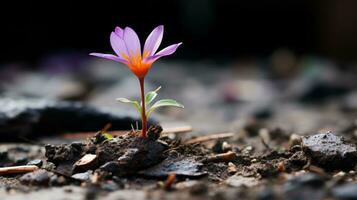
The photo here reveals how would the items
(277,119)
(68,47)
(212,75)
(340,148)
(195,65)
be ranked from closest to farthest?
(340,148)
(277,119)
(212,75)
(195,65)
(68,47)

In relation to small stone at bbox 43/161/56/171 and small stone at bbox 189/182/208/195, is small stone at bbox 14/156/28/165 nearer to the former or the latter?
small stone at bbox 43/161/56/171

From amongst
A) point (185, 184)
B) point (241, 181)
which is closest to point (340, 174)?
point (241, 181)

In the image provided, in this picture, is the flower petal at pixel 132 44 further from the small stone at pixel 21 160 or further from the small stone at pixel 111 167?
the small stone at pixel 21 160

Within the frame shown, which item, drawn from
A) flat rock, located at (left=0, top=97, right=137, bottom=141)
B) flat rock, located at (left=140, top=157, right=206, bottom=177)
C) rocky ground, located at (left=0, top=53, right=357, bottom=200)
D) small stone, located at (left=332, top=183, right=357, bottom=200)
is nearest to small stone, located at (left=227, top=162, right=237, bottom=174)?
rocky ground, located at (left=0, top=53, right=357, bottom=200)

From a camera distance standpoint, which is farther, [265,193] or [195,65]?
[195,65]

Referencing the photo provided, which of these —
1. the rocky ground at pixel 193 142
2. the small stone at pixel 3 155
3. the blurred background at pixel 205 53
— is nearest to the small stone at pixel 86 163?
the rocky ground at pixel 193 142

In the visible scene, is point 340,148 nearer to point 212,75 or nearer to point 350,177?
point 350,177

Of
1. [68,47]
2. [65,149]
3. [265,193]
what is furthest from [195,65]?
[265,193]
